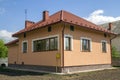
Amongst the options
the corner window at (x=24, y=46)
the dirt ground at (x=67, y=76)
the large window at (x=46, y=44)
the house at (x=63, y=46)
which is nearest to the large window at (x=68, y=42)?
the house at (x=63, y=46)

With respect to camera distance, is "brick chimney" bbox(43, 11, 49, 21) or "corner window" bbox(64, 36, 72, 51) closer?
"corner window" bbox(64, 36, 72, 51)

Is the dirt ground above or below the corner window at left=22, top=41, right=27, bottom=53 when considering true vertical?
below

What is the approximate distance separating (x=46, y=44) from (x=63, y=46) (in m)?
2.53

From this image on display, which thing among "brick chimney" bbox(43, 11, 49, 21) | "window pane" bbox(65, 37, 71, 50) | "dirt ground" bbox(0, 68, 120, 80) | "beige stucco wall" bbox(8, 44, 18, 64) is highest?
"brick chimney" bbox(43, 11, 49, 21)

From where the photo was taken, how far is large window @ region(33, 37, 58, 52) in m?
17.5

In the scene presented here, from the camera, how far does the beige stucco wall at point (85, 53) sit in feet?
56.3

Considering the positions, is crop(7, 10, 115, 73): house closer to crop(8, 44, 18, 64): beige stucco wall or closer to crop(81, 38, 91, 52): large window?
crop(81, 38, 91, 52): large window

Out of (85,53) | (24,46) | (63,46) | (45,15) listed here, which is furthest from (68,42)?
(24,46)

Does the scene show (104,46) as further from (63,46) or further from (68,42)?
(63,46)

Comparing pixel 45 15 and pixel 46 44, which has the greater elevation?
pixel 45 15

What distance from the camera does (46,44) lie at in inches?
724

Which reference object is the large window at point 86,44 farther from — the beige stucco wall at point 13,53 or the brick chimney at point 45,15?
the beige stucco wall at point 13,53

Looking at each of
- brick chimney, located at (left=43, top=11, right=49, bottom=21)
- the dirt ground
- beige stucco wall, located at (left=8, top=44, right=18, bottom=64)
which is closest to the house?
brick chimney, located at (left=43, top=11, right=49, bottom=21)

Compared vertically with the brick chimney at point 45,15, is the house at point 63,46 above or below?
below
